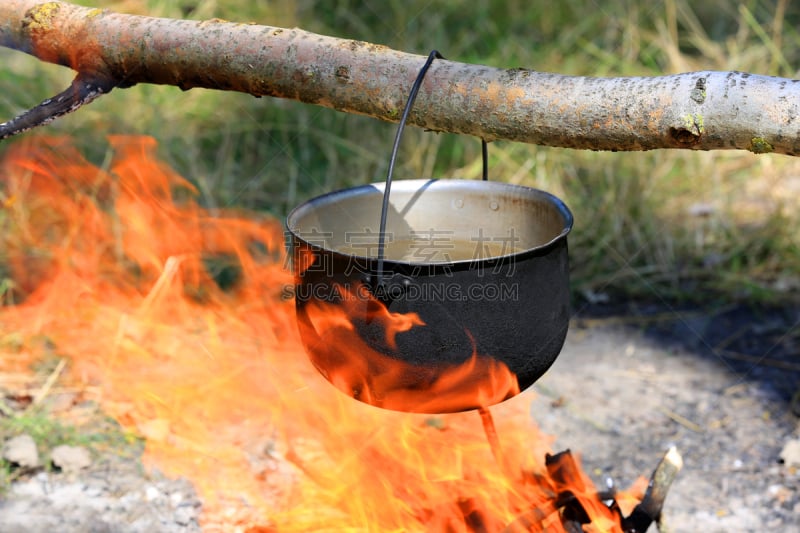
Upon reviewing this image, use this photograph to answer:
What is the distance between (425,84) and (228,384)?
153cm

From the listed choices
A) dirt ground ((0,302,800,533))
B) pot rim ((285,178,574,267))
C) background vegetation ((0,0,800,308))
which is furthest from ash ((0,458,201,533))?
background vegetation ((0,0,800,308))

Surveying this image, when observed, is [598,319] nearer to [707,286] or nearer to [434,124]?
[707,286]

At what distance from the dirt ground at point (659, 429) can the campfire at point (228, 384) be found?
13 cm

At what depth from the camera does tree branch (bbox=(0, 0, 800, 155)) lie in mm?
1426

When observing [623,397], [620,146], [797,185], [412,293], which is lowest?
[623,397]

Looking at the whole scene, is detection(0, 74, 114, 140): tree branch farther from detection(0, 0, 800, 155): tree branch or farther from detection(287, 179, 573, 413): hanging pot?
detection(287, 179, 573, 413): hanging pot

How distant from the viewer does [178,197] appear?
4.06m

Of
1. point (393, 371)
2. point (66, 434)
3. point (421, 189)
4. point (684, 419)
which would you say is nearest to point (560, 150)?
point (684, 419)

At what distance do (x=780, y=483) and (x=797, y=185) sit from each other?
89.8 inches

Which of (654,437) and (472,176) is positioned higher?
(472,176)

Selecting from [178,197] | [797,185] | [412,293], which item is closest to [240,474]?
[412,293]

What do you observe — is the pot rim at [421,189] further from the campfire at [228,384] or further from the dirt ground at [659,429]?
the dirt ground at [659,429]

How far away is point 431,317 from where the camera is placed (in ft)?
4.87

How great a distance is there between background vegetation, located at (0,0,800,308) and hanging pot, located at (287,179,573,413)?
206 centimetres
